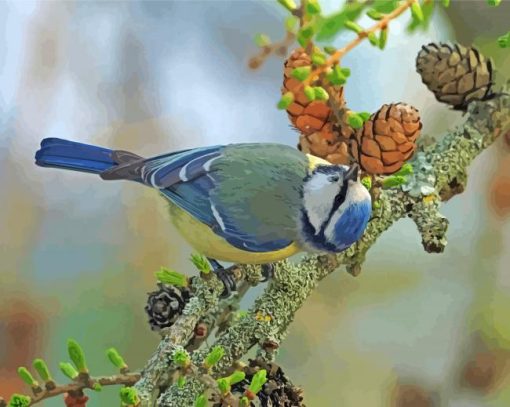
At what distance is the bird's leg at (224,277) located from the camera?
1.39 feet

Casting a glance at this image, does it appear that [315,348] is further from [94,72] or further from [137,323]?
[94,72]

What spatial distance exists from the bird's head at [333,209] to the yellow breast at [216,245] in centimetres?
1

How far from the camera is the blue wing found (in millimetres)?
376

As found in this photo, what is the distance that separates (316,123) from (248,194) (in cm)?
7

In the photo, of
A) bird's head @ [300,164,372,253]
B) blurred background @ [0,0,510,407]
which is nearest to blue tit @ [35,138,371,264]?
bird's head @ [300,164,372,253]

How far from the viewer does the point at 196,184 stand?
397 mm

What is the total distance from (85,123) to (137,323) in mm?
280

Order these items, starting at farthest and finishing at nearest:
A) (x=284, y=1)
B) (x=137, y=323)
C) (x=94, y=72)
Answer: (x=94, y=72), (x=137, y=323), (x=284, y=1)

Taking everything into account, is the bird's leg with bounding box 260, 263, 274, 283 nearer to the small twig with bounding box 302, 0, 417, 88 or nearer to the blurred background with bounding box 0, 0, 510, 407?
the small twig with bounding box 302, 0, 417, 88

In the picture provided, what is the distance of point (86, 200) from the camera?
0.92 meters

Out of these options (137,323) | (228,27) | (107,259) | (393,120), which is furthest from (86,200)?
(393,120)

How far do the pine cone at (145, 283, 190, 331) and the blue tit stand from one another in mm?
45

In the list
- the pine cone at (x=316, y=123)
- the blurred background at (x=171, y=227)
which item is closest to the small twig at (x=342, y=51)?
the pine cone at (x=316, y=123)

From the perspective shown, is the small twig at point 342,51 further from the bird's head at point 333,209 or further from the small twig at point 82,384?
the small twig at point 82,384
